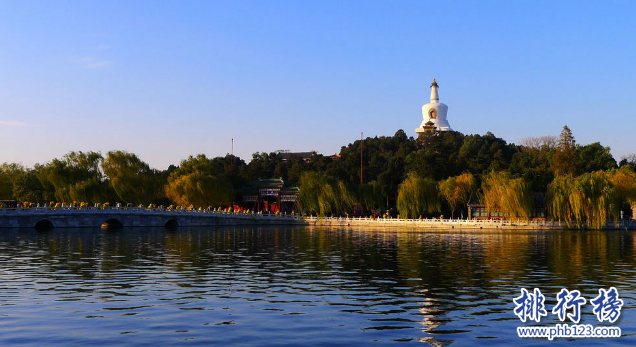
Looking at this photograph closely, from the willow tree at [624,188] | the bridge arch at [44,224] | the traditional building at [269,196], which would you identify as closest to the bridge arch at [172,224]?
the bridge arch at [44,224]

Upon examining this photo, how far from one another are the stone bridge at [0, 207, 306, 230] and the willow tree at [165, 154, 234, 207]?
5.75 m

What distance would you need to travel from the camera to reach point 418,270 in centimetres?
2525

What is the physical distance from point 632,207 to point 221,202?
4923 centimetres

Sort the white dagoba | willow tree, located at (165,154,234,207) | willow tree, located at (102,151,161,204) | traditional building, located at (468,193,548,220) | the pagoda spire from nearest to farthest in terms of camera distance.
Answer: traditional building, located at (468,193,548,220) → willow tree, located at (102,151,161,204) → willow tree, located at (165,154,234,207) → the white dagoba → the pagoda spire

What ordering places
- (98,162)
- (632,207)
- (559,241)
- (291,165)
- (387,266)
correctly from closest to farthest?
(387,266) → (559,241) → (632,207) → (98,162) → (291,165)

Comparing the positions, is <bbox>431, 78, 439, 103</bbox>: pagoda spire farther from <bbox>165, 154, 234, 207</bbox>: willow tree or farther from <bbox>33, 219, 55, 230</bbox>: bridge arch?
<bbox>33, 219, 55, 230</bbox>: bridge arch

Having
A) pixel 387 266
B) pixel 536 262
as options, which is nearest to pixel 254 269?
pixel 387 266

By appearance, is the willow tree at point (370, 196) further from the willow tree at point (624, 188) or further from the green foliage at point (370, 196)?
the willow tree at point (624, 188)

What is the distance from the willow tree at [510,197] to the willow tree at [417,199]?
26.7ft

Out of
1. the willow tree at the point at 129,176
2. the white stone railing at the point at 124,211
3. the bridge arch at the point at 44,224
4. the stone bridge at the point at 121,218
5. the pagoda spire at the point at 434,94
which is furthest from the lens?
the pagoda spire at the point at 434,94

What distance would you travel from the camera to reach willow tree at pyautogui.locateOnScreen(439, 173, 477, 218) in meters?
70.8

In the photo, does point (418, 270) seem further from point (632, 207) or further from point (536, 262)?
point (632, 207)

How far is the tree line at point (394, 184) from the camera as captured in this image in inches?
2389

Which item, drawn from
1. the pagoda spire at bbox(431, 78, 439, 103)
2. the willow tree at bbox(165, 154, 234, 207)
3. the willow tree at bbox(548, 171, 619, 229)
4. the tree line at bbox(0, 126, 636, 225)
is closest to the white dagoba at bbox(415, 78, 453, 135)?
the pagoda spire at bbox(431, 78, 439, 103)
